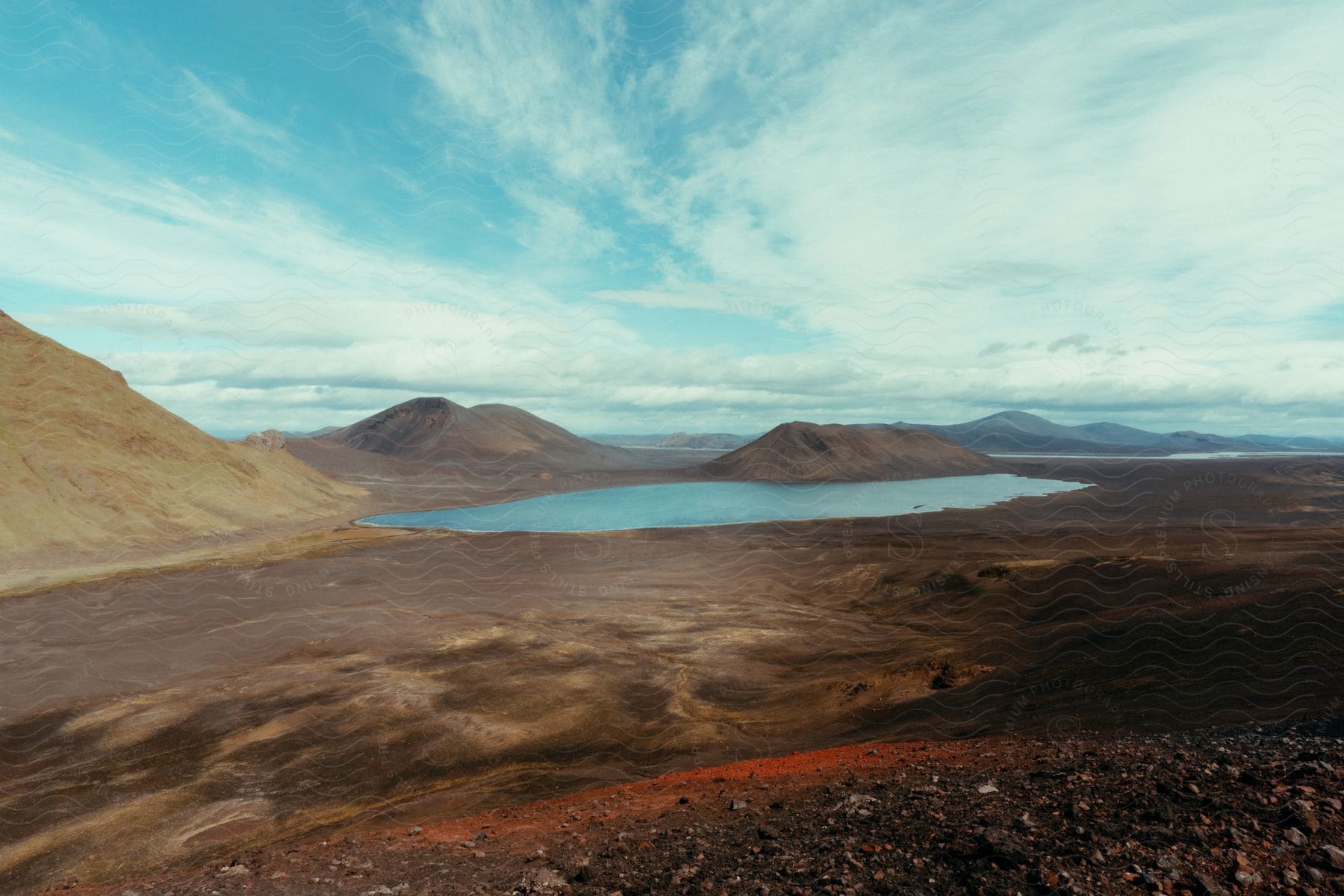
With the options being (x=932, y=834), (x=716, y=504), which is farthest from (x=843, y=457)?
(x=932, y=834)

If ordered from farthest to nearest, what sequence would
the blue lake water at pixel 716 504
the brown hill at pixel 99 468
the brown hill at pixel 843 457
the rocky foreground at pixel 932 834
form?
1. the brown hill at pixel 843 457
2. the blue lake water at pixel 716 504
3. the brown hill at pixel 99 468
4. the rocky foreground at pixel 932 834

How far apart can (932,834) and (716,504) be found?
97.8 m

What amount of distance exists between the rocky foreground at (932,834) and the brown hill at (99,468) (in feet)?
183

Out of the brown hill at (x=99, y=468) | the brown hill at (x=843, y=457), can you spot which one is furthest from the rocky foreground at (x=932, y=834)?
the brown hill at (x=843, y=457)

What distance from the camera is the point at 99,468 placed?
183ft

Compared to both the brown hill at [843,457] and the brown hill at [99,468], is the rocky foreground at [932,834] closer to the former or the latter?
the brown hill at [99,468]

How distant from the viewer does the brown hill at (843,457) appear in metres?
149

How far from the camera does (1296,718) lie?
10.2 metres

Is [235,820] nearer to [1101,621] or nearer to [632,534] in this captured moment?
[1101,621]

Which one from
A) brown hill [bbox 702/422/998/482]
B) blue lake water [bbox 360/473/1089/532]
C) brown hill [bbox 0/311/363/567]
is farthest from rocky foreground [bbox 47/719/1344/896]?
brown hill [bbox 702/422/998/482]

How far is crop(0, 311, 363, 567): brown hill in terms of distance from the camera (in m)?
49.3

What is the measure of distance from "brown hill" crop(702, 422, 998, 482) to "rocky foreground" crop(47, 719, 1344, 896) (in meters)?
135

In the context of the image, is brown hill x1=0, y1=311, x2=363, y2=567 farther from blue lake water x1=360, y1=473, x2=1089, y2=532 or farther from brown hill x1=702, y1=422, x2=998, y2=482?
brown hill x1=702, y1=422, x2=998, y2=482

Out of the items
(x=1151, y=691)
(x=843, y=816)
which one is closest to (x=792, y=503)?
(x=1151, y=691)
